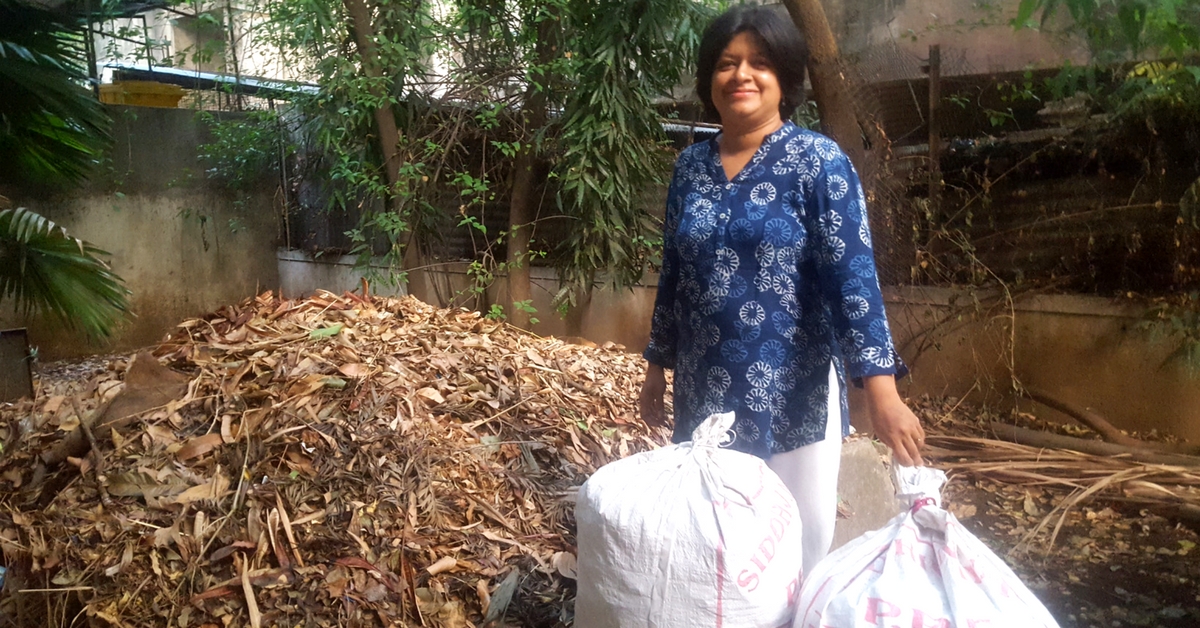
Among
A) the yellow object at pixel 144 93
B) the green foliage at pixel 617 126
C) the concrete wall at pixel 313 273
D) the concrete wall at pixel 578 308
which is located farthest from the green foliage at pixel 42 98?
the yellow object at pixel 144 93

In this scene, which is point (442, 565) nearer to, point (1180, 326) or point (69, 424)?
point (69, 424)

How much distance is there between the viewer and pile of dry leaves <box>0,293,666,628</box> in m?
2.21

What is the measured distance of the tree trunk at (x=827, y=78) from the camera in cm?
346

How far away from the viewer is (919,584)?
1.30 meters

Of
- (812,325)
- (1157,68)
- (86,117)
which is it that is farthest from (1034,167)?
(86,117)

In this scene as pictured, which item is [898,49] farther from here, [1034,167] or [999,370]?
[999,370]

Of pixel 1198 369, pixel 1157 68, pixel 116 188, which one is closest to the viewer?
pixel 1157 68

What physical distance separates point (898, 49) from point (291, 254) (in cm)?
548

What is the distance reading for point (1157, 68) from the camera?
3.34 meters

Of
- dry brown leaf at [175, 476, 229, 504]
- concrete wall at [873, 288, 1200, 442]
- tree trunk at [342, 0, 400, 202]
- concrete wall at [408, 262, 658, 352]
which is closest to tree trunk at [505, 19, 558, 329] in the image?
concrete wall at [408, 262, 658, 352]

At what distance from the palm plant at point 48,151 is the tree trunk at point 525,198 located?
2.31 m

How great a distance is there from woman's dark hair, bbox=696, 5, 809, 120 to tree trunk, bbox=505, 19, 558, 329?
3137mm

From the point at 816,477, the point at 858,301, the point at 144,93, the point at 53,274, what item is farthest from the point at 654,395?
the point at 144,93

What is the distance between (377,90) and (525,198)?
110cm
